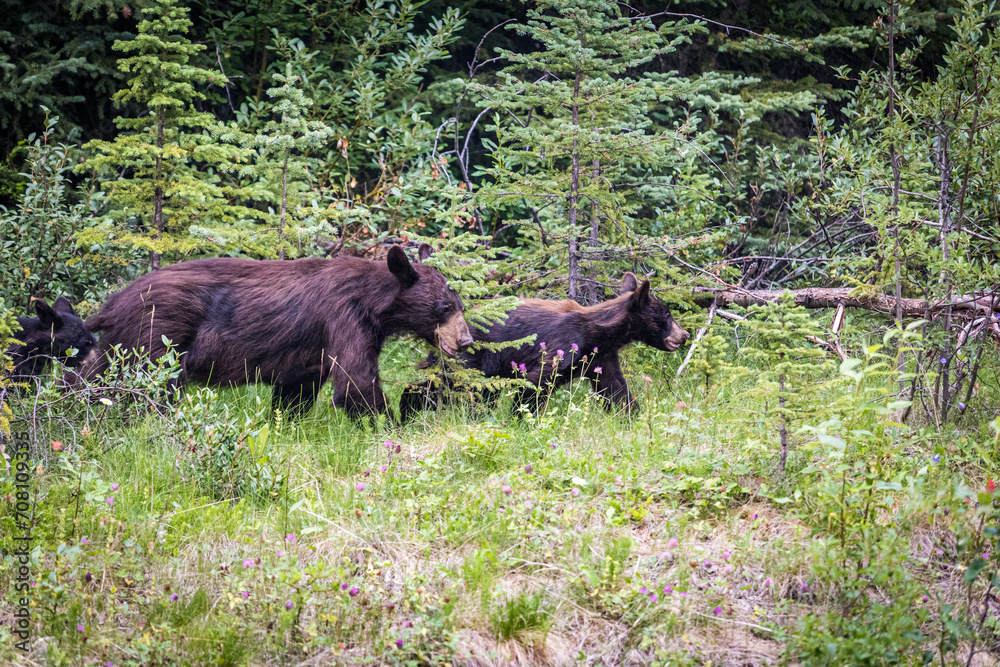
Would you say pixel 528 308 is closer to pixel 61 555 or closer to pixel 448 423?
pixel 448 423

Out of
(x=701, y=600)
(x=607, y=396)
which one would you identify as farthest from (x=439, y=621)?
(x=607, y=396)

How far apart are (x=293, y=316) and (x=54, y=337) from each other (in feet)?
6.80

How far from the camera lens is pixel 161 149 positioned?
6.98 m

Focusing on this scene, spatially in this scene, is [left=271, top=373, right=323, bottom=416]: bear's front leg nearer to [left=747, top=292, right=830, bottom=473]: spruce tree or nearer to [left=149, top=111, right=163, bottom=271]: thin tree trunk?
[left=149, top=111, right=163, bottom=271]: thin tree trunk

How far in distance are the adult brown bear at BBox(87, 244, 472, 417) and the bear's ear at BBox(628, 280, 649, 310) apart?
5.82 feet

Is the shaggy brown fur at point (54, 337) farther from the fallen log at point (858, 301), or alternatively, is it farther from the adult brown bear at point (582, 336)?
the fallen log at point (858, 301)

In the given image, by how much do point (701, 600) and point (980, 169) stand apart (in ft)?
11.3

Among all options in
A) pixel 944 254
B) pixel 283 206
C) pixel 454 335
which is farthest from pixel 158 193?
pixel 944 254

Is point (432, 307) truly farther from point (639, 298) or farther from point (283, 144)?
point (639, 298)

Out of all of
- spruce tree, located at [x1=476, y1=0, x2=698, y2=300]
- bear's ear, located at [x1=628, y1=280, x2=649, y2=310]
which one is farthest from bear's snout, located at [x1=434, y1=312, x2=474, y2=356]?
bear's ear, located at [x1=628, y1=280, x2=649, y2=310]

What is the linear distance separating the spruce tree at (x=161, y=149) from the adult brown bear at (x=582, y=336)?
254cm

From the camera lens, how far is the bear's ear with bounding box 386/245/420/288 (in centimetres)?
594

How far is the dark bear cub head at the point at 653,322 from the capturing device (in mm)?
7207

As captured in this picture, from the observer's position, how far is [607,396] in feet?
23.4
